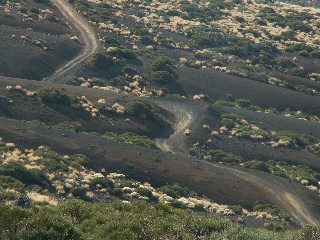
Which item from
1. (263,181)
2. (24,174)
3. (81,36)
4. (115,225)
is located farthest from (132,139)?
(81,36)

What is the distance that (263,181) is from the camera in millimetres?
48094


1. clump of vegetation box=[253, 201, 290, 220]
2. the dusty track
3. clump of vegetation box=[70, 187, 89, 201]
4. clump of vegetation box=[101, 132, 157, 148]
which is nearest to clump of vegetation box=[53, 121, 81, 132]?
clump of vegetation box=[101, 132, 157, 148]

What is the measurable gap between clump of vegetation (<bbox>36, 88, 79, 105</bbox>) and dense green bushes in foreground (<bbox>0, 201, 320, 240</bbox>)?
110 feet

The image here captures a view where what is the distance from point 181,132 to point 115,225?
39.0m

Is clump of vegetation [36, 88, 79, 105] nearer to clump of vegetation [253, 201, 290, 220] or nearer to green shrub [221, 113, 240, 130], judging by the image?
green shrub [221, 113, 240, 130]

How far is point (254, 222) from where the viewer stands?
39.2 meters

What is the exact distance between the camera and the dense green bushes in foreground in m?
18.3

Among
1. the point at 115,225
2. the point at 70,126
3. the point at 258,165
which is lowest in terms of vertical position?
the point at 258,165

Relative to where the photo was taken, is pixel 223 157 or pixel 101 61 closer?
pixel 223 157

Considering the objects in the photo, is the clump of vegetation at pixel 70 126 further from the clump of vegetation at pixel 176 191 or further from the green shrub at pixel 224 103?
the green shrub at pixel 224 103

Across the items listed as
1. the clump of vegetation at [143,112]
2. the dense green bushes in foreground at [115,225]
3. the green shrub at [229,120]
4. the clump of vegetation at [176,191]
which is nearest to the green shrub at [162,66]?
the green shrub at [229,120]

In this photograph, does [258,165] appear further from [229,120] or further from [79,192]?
[79,192]

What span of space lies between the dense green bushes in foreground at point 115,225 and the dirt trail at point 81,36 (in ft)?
152

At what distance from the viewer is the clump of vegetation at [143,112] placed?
59834mm
